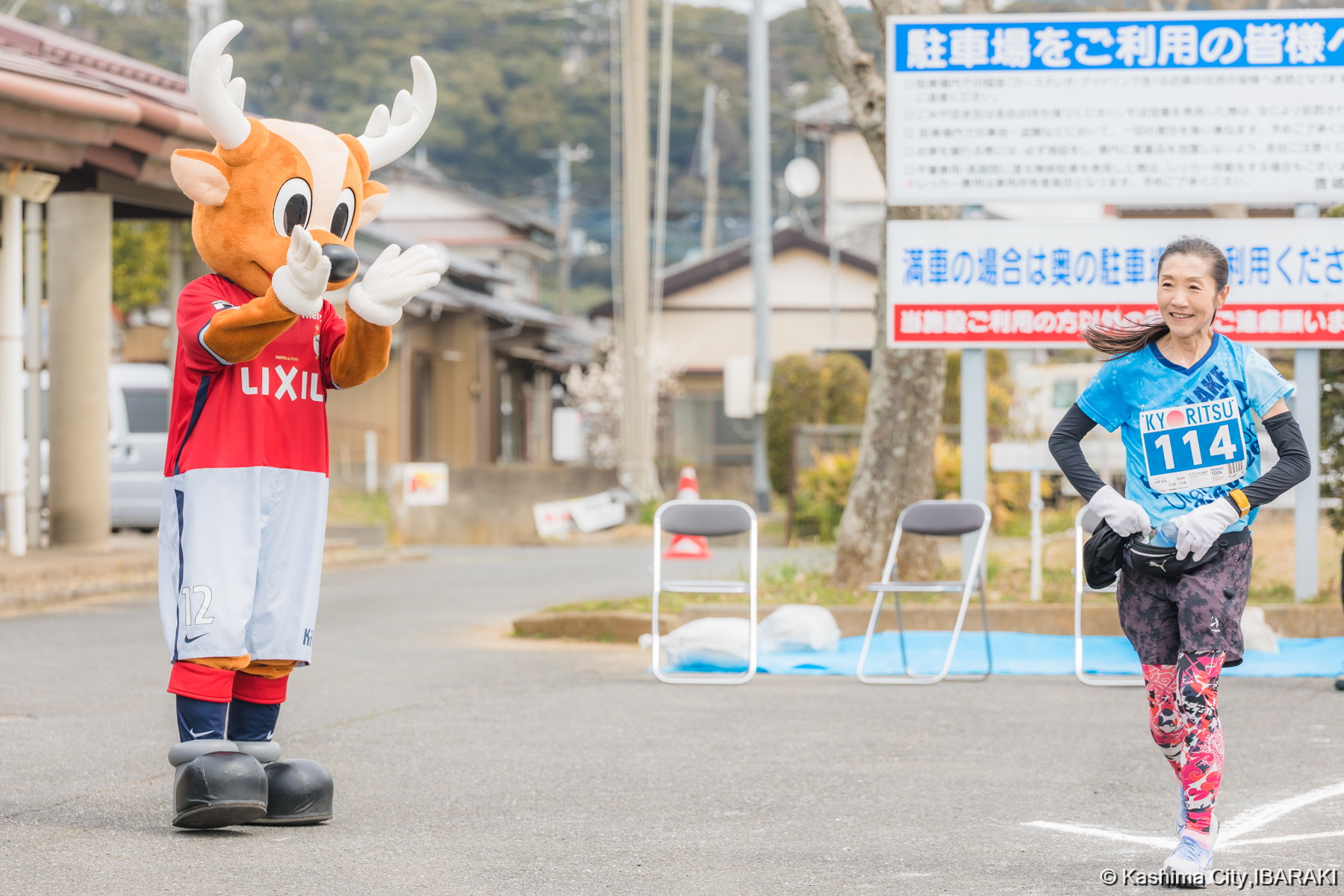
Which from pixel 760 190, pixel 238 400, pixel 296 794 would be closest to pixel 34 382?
pixel 238 400

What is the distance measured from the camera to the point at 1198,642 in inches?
159

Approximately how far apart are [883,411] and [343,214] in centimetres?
589

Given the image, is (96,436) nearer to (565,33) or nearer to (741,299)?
(741,299)

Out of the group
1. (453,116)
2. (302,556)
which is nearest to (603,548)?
(302,556)

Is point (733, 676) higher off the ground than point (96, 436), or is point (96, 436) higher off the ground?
point (96, 436)

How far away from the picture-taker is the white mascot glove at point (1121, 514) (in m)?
4.04

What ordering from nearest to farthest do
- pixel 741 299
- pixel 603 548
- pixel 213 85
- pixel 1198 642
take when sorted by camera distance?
pixel 1198 642 → pixel 213 85 → pixel 603 548 → pixel 741 299

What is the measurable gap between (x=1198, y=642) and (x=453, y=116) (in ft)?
151

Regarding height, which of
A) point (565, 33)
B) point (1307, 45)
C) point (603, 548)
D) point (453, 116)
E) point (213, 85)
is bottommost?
point (603, 548)

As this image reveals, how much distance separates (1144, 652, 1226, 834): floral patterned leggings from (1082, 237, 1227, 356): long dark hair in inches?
34.7

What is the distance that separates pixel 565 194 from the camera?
145ft

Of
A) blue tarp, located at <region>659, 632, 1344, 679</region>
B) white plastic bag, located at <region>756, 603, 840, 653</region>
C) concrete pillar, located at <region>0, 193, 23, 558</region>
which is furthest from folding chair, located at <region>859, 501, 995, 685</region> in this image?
concrete pillar, located at <region>0, 193, 23, 558</region>

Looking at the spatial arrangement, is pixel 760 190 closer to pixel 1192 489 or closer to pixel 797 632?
pixel 797 632

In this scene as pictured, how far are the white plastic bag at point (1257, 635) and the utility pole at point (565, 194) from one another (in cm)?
3413
